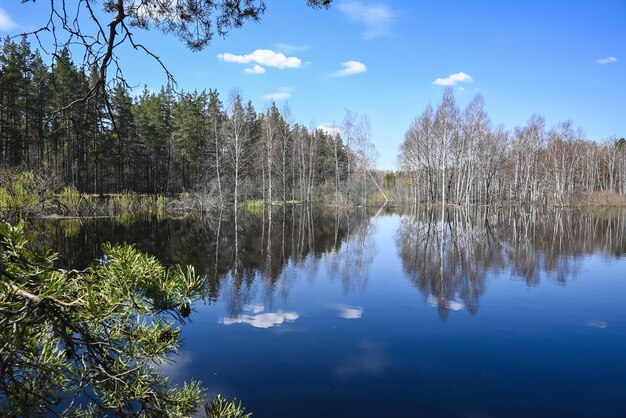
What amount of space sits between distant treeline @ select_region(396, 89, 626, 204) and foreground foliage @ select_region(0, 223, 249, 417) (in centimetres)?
4455

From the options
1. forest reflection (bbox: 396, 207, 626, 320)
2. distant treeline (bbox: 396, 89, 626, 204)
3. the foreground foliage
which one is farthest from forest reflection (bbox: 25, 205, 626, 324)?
distant treeline (bbox: 396, 89, 626, 204)

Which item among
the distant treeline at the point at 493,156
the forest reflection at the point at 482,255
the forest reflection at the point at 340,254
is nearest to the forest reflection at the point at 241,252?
the forest reflection at the point at 340,254

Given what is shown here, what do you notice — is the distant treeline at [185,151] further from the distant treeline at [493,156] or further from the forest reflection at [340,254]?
the forest reflection at [340,254]

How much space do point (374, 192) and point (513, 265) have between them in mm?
52042

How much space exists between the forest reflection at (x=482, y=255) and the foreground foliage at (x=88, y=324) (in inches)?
284

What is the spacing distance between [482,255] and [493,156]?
42.3 m

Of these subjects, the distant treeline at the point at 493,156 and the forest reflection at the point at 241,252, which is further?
the distant treeline at the point at 493,156

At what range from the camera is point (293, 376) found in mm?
5422

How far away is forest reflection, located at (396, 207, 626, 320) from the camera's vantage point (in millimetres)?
10172

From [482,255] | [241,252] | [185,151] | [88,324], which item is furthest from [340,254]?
[185,151]

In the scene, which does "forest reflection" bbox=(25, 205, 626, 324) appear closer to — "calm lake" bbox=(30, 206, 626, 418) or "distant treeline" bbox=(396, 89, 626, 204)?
"calm lake" bbox=(30, 206, 626, 418)

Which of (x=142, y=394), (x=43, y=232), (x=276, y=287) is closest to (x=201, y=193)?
(x=43, y=232)

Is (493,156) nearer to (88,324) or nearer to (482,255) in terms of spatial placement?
(482,255)

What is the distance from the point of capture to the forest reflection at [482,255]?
10.2 m
